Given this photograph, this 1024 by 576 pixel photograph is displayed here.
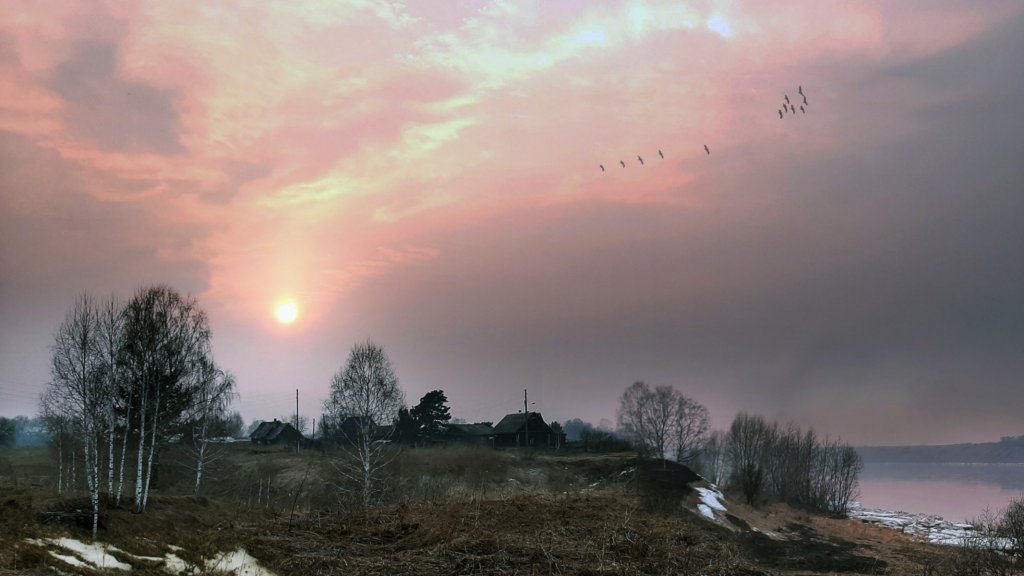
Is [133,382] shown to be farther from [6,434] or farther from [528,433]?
[6,434]

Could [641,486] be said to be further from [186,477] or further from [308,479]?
[186,477]

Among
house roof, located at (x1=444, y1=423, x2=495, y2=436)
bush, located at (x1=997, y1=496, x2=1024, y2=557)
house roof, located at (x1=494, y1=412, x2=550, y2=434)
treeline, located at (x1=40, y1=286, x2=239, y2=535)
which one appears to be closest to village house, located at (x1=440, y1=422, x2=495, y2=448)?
house roof, located at (x1=444, y1=423, x2=495, y2=436)

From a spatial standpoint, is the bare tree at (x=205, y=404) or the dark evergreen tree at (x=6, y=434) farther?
the dark evergreen tree at (x=6, y=434)

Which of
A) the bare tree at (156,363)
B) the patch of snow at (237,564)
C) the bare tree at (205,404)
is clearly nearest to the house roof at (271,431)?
the bare tree at (205,404)

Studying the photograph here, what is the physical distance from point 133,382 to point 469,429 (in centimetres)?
6178

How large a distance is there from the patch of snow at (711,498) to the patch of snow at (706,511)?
646 millimetres

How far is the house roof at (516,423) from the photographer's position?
74.6m

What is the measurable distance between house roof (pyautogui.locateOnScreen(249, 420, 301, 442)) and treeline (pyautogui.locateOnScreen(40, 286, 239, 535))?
4223 centimetres

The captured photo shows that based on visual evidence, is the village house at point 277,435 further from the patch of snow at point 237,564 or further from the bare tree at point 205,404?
the patch of snow at point 237,564

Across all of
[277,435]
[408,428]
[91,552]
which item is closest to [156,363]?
[91,552]

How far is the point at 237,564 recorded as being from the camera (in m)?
13.9

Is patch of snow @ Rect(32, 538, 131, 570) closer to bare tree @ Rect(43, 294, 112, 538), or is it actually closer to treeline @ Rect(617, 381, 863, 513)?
bare tree @ Rect(43, 294, 112, 538)

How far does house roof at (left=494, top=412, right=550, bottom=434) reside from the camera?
74.6 meters

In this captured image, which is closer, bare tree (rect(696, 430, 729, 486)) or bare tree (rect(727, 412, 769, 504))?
bare tree (rect(727, 412, 769, 504))
